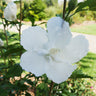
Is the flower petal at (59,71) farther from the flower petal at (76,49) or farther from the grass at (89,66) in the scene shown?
the grass at (89,66)

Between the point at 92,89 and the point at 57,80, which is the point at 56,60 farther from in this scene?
the point at 92,89

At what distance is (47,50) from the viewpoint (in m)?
0.46

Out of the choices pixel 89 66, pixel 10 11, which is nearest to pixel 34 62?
pixel 10 11

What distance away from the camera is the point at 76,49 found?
0.47m

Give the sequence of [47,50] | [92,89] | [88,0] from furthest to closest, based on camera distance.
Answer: [92,89] → [88,0] → [47,50]

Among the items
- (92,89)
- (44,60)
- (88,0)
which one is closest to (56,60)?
(44,60)

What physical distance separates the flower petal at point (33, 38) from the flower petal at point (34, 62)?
2cm

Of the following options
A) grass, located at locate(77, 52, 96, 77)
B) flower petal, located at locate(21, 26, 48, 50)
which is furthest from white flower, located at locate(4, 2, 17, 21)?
grass, located at locate(77, 52, 96, 77)

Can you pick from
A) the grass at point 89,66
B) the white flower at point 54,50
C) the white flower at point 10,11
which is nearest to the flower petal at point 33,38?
the white flower at point 54,50

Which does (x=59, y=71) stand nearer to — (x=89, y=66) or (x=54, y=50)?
(x=54, y=50)

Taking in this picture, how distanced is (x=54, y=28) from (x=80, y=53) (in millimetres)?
121

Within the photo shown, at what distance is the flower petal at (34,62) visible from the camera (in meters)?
0.47

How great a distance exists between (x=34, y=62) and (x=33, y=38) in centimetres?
8

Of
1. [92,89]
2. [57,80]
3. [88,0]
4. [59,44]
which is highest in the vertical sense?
[88,0]
